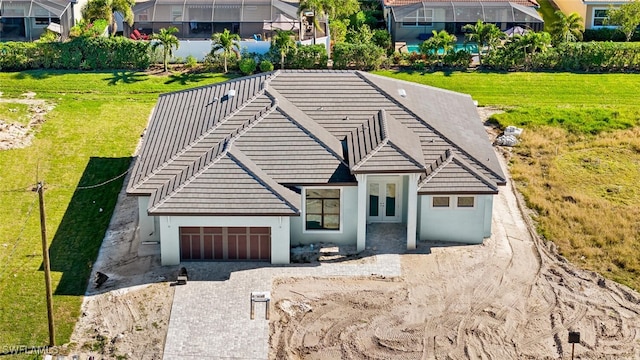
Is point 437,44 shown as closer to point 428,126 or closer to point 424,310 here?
point 428,126

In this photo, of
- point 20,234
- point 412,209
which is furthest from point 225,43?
point 412,209

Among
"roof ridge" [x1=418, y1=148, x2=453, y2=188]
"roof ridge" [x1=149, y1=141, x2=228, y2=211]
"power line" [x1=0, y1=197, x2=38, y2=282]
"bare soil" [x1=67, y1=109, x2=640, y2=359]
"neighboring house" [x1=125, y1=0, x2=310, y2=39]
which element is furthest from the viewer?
"neighboring house" [x1=125, y1=0, x2=310, y2=39]

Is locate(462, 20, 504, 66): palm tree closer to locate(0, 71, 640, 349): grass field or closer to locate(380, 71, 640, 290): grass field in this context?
locate(380, 71, 640, 290): grass field

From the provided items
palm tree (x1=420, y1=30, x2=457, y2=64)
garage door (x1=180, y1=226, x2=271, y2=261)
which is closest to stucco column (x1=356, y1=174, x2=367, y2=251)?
garage door (x1=180, y1=226, x2=271, y2=261)

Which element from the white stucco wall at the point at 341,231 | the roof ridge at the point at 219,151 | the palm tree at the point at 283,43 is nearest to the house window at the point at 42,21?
the palm tree at the point at 283,43

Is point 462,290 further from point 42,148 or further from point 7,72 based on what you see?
point 7,72

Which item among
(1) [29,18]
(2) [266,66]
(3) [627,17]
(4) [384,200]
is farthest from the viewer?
(3) [627,17]
